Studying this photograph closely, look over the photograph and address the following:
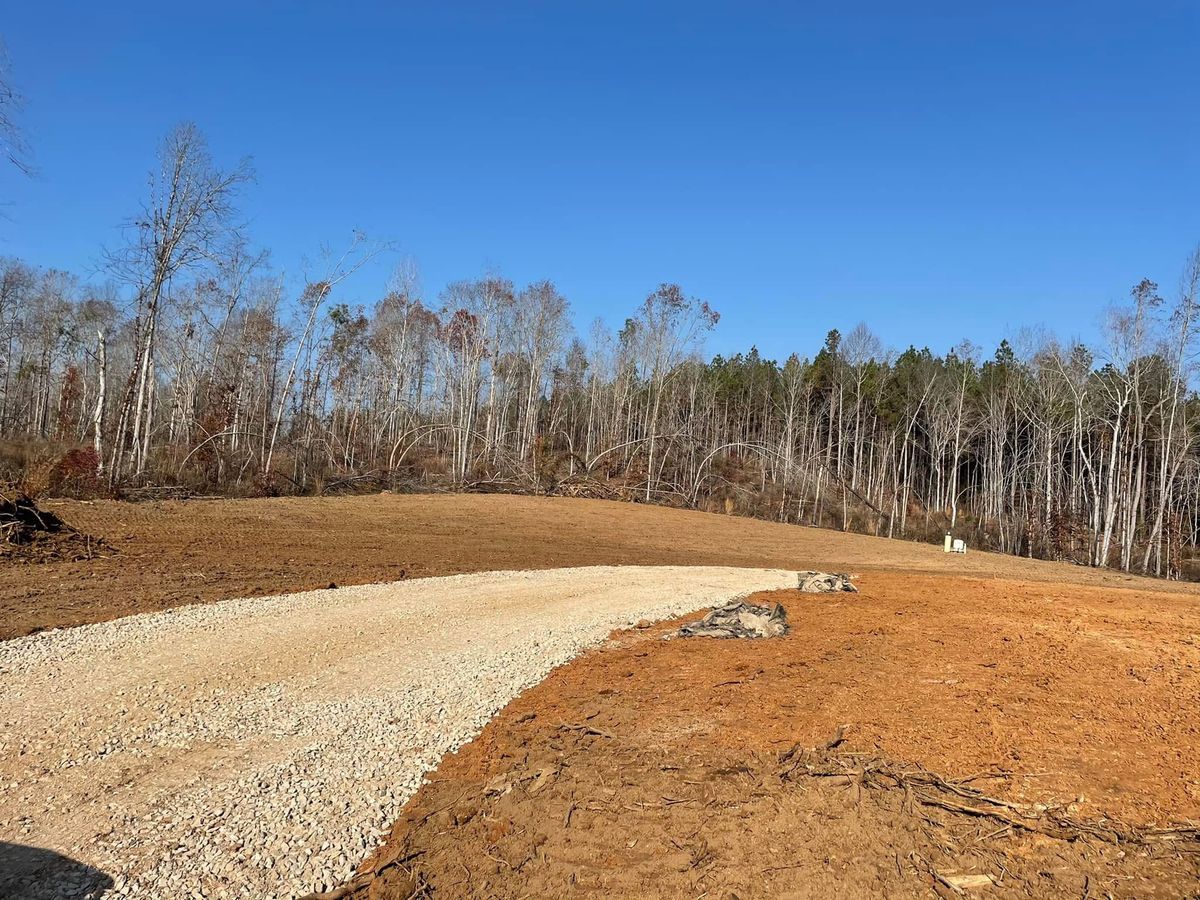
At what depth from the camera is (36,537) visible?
1109 cm

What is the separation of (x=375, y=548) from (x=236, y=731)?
10.6 m

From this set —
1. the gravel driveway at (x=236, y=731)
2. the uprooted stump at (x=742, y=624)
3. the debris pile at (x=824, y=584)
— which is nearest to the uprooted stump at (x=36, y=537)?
the gravel driveway at (x=236, y=731)

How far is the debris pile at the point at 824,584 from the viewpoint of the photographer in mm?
11172

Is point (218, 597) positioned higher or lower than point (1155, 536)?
lower

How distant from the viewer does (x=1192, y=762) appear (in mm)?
3953

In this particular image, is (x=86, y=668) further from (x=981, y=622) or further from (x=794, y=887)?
(x=981, y=622)

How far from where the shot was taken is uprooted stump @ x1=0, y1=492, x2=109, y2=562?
1061cm

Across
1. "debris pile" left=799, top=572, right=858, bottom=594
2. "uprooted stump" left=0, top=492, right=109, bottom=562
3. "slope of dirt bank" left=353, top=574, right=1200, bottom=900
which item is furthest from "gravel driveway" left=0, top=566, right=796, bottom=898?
"uprooted stump" left=0, top=492, right=109, bottom=562

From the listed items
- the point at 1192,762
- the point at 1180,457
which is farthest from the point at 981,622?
the point at 1180,457

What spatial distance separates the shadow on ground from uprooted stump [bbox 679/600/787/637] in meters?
5.73

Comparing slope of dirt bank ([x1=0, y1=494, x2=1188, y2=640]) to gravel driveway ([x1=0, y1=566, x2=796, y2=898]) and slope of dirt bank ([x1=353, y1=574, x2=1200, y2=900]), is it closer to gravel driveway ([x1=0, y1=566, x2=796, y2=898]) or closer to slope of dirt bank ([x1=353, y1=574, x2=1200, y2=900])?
gravel driveway ([x1=0, y1=566, x2=796, y2=898])

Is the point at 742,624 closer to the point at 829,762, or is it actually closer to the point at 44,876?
the point at 829,762

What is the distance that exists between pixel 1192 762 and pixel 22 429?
54.0m

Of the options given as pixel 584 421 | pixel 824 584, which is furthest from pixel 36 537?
pixel 584 421
